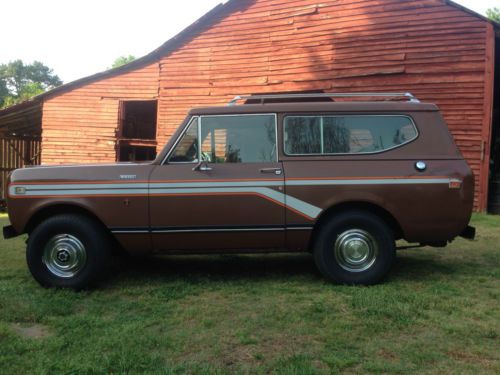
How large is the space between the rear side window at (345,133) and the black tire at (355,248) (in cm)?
70

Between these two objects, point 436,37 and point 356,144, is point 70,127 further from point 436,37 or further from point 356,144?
point 356,144

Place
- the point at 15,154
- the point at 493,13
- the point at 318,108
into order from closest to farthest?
the point at 318,108 → the point at 15,154 → the point at 493,13

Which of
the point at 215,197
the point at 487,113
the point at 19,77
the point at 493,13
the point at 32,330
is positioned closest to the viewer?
the point at 32,330

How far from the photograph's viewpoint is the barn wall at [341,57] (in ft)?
35.8

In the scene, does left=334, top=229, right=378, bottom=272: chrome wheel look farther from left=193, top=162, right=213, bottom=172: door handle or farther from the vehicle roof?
left=193, top=162, right=213, bottom=172: door handle

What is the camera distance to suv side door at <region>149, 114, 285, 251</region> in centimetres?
442

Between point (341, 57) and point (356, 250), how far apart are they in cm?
875

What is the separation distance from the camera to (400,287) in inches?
173

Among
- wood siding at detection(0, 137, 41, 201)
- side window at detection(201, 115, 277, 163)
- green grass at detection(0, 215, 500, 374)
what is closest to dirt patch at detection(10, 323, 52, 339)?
green grass at detection(0, 215, 500, 374)

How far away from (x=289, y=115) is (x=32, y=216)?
284 cm

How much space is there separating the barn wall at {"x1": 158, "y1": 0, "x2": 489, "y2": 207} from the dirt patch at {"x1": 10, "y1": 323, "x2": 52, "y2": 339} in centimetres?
1028

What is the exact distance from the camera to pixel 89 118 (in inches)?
597

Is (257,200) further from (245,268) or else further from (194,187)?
(245,268)

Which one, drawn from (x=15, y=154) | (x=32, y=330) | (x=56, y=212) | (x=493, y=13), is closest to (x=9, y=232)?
(x=56, y=212)
